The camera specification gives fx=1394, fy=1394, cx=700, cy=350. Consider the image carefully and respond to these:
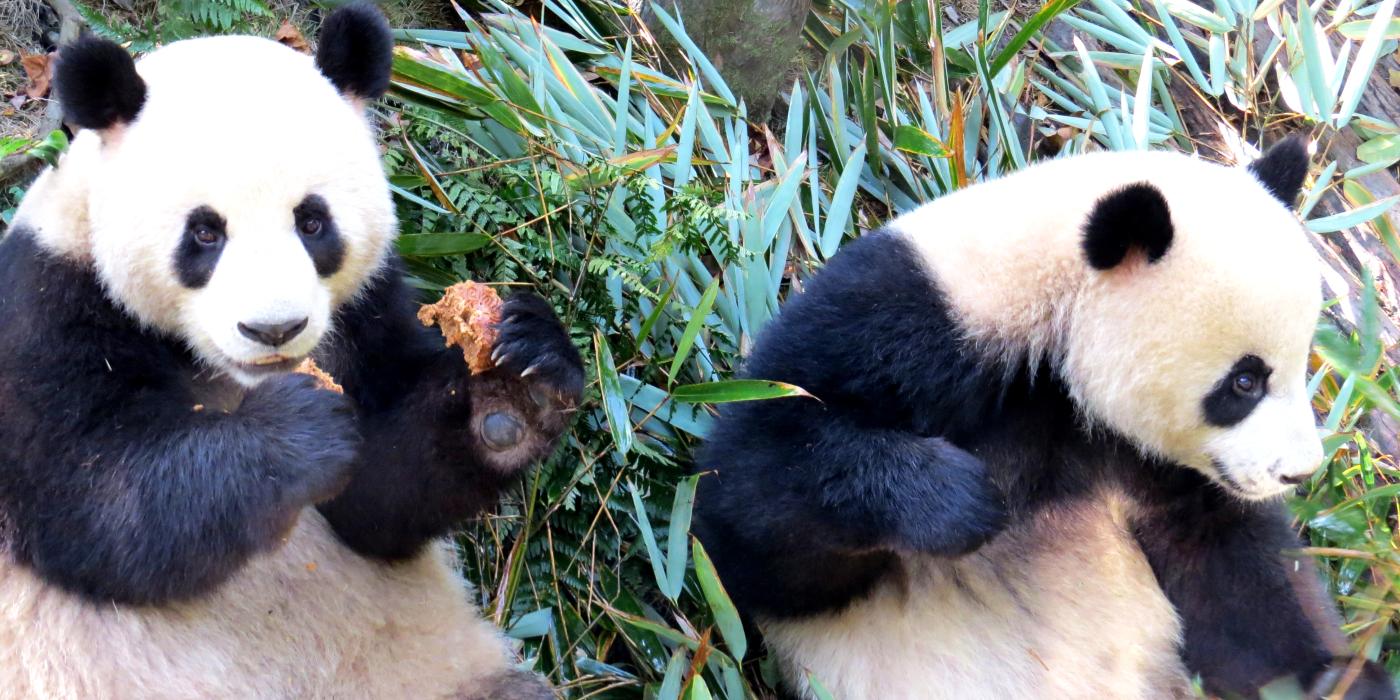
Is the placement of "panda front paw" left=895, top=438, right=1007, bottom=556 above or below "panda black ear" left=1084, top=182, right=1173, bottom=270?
below

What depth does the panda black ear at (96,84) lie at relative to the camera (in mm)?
2674

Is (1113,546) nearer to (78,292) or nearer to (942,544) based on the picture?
(942,544)

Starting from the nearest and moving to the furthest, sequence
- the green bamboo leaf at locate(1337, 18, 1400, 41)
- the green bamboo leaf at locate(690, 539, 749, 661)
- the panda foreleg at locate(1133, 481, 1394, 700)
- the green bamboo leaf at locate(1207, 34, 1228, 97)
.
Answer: the green bamboo leaf at locate(690, 539, 749, 661)
the panda foreleg at locate(1133, 481, 1394, 700)
the green bamboo leaf at locate(1337, 18, 1400, 41)
the green bamboo leaf at locate(1207, 34, 1228, 97)

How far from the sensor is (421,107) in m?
4.17

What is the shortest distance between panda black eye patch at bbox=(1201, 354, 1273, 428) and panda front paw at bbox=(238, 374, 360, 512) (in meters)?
1.90

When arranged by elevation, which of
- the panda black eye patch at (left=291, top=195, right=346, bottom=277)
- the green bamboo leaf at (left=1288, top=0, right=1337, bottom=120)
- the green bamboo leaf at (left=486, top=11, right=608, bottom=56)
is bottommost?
the green bamboo leaf at (left=486, top=11, right=608, bottom=56)

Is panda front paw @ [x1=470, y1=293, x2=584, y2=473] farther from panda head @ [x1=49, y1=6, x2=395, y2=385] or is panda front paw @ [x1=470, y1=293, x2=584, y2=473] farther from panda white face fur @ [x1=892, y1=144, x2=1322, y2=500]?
panda white face fur @ [x1=892, y1=144, x2=1322, y2=500]

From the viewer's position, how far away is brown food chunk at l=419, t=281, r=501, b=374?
307 cm

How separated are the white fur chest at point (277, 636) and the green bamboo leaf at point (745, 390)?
78 centimetres

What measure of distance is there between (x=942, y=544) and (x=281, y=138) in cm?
160

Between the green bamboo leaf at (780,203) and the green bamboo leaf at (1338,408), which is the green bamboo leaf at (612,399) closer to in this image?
the green bamboo leaf at (780,203)

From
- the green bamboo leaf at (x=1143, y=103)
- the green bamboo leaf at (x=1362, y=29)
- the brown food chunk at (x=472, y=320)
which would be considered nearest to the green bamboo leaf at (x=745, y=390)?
the brown food chunk at (x=472, y=320)

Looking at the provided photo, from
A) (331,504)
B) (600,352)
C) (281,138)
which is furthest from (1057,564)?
(281,138)

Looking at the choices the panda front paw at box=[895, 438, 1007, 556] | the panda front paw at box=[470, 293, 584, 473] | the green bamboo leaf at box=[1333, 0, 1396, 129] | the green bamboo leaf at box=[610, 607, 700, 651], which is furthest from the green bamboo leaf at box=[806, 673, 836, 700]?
the green bamboo leaf at box=[1333, 0, 1396, 129]
